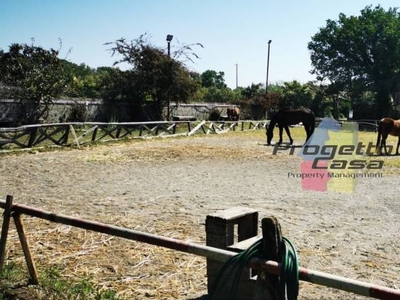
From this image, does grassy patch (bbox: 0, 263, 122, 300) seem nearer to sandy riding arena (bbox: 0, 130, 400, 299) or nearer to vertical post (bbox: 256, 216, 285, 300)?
sandy riding arena (bbox: 0, 130, 400, 299)

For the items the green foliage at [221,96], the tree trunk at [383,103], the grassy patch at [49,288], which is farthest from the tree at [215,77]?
the grassy patch at [49,288]

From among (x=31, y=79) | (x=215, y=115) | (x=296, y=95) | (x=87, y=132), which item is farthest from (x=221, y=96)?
(x=87, y=132)

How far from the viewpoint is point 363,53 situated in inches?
1672

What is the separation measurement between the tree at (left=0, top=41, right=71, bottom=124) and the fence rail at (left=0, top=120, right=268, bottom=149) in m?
1.81

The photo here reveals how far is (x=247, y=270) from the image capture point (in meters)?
2.96

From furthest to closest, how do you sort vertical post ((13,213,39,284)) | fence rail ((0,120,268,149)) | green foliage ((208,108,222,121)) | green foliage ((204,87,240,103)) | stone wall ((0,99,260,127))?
green foliage ((204,87,240,103)), green foliage ((208,108,222,121)), stone wall ((0,99,260,127)), fence rail ((0,120,268,149)), vertical post ((13,213,39,284))

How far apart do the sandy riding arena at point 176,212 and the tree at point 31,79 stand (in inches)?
345

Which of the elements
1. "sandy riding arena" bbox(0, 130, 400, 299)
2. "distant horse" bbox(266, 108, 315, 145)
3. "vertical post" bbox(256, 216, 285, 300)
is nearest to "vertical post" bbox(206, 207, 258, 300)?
"sandy riding arena" bbox(0, 130, 400, 299)

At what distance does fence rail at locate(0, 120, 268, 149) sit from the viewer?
13953mm

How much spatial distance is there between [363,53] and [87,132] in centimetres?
3515

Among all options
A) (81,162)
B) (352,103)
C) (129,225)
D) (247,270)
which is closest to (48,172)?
(81,162)

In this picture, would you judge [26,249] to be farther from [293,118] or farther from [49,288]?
[293,118]

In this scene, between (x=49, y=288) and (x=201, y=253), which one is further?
(x=49, y=288)

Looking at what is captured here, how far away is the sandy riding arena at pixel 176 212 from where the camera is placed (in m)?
4.02
